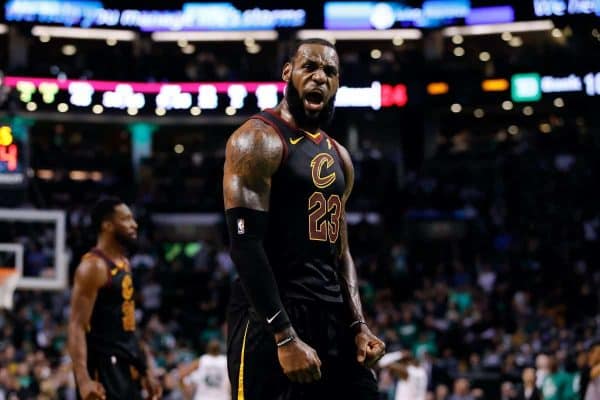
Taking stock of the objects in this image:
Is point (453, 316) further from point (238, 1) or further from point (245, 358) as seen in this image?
point (245, 358)

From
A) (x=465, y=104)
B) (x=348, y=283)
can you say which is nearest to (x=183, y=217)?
(x=465, y=104)

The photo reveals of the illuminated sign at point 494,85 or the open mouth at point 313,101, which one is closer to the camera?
the open mouth at point 313,101

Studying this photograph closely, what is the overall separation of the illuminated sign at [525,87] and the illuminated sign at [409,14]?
211cm

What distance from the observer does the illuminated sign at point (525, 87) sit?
2759 centimetres

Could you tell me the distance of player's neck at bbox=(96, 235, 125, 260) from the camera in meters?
8.30

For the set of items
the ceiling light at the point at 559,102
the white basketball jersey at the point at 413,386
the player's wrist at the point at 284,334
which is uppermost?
the ceiling light at the point at 559,102

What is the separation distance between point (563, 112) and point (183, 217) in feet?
38.7

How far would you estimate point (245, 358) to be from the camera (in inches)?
192

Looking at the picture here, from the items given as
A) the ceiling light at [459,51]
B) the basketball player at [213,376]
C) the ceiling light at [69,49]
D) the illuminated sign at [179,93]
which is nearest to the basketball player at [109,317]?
the basketball player at [213,376]

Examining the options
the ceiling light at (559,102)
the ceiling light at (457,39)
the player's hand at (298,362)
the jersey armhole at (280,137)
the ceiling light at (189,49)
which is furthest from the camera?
the ceiling light at (189,49)

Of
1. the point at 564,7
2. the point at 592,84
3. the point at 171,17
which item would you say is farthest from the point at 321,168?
the point at 171,17

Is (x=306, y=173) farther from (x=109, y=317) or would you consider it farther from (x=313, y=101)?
(x=109, y=317)

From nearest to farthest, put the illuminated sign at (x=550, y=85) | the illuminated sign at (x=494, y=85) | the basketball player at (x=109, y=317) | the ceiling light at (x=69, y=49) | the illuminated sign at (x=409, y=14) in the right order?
the basketball player at (x=109, y=317) < the illuminated sign at (x=550, y=85) < the illuminated sign at (x=494, y=85) < the illuminated sign at (x=409, y=14) < the ceiling light at (x=69, y=49)

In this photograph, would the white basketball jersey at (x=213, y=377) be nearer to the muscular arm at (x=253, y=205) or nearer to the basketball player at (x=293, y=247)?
the basketball player at (x=293, y=247)
